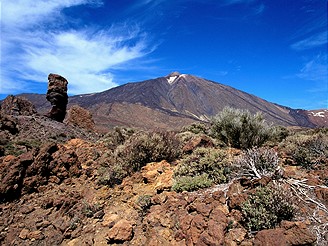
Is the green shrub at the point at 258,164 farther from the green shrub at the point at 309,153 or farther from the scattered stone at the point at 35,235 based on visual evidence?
the scattered stone at the point at 35,235

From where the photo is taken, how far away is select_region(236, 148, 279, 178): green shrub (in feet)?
13.8

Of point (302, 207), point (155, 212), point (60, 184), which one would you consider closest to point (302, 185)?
point (302, 207)

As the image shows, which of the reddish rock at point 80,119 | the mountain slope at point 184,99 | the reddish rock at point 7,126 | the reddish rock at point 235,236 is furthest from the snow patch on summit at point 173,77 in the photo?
the reddish rock at point 235,236

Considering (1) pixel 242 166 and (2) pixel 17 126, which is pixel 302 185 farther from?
(2) pixel 17 126

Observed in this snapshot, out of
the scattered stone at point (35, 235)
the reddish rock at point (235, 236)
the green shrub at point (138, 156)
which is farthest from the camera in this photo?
the green shrub at point (138, 156)

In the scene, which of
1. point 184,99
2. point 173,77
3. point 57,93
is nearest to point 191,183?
point 57,93

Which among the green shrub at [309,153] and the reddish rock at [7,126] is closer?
the green shrub at [309,153]

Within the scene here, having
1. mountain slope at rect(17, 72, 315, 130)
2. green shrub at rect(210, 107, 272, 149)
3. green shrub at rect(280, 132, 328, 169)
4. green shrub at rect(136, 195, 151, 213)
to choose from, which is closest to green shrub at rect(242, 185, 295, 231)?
green shrub at rect(136, 195, 151, 213)

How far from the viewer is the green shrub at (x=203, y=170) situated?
459 cm

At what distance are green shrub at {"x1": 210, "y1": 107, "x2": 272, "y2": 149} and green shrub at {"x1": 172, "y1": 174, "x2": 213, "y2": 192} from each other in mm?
3936

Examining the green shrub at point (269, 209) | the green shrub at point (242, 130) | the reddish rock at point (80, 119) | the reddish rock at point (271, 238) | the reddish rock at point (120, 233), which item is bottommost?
the reddish rock at point (120, 233)

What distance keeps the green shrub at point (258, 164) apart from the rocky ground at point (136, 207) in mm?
199

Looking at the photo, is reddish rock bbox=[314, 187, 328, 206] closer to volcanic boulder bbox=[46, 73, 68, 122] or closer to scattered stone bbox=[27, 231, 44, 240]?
scattered stone bbox=[27, 231, 44, 240]

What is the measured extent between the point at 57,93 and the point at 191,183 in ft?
71.4
